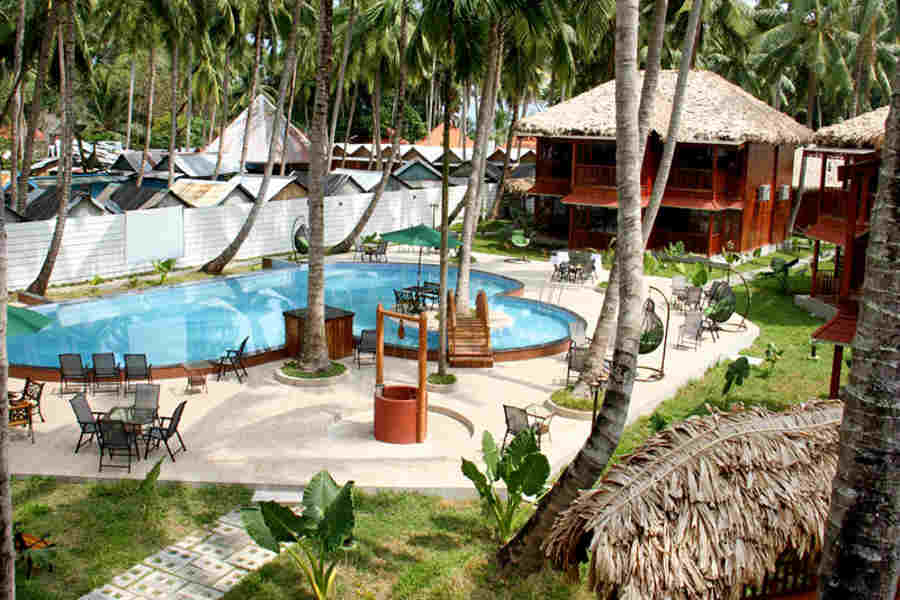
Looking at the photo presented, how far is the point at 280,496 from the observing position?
11.1m

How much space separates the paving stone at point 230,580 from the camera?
9016 millimetres

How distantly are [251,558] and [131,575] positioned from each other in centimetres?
125

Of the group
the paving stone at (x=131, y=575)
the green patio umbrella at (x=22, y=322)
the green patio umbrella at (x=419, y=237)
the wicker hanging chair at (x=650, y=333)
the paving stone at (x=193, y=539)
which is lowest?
the paving stone at (x=131, y=575)

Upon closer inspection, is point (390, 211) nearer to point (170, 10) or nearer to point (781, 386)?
point (170, 10)

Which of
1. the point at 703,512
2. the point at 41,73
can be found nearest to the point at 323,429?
the point at 703,512

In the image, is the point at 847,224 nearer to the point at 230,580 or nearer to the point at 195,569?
the point at 230,580

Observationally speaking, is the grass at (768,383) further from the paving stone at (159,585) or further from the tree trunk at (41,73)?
the tree trunk at (41,73)

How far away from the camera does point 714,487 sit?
7.17 meters

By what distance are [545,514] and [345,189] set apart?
27.7 meters

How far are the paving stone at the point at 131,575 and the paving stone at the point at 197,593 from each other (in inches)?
21.9

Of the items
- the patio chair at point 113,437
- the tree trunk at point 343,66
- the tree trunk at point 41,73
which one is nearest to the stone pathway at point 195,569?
the patio chair at point 113,437

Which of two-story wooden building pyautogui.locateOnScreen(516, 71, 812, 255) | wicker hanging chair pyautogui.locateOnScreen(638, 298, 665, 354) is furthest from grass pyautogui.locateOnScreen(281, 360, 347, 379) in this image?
two-story wooden building pyautogui.locateOnScreen(516, 71, 812, 255)

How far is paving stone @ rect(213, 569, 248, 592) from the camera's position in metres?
9.02

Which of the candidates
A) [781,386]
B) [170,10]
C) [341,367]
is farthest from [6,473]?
[170,10]
